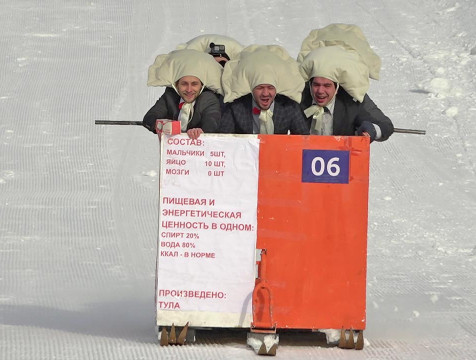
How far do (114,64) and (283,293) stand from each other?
35.8 feet

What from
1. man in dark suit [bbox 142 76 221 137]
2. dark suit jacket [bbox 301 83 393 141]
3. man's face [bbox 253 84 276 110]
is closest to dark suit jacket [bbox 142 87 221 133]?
man in dark suit [bbox 142 76 221 137]

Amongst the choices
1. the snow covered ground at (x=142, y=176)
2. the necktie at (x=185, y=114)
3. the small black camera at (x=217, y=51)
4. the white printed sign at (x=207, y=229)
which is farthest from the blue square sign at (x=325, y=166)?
the small black camera at (x=217, y=51)

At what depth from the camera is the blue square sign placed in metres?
8.13

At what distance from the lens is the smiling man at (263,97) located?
8.44 meters

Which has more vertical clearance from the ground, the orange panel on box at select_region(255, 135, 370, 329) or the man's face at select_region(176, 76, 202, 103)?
the man's face at select_region(176, 76, 202, 103)

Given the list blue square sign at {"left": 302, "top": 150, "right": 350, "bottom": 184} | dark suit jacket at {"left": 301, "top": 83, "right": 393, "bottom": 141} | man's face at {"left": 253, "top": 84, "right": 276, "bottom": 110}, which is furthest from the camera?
dark suit jacket at {"left": 301, "top": 83, "right": 393, "bottom": 141}

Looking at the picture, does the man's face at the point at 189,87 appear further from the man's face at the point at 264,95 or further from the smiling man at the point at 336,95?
the smiling man at the point at 336,95

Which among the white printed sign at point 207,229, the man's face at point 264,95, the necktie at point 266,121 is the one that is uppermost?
Result: the man's face at point 264,95

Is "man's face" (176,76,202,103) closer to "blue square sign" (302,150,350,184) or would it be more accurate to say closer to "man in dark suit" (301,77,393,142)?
"man in dark suit" (301,77,393,142)

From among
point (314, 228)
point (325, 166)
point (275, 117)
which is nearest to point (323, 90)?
point (275, 117)

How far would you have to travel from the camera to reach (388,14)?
846 inches

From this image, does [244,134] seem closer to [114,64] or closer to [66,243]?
[66,243]

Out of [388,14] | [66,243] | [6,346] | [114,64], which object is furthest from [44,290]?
[388,14]

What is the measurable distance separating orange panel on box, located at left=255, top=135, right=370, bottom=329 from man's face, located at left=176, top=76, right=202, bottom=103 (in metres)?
0.66
